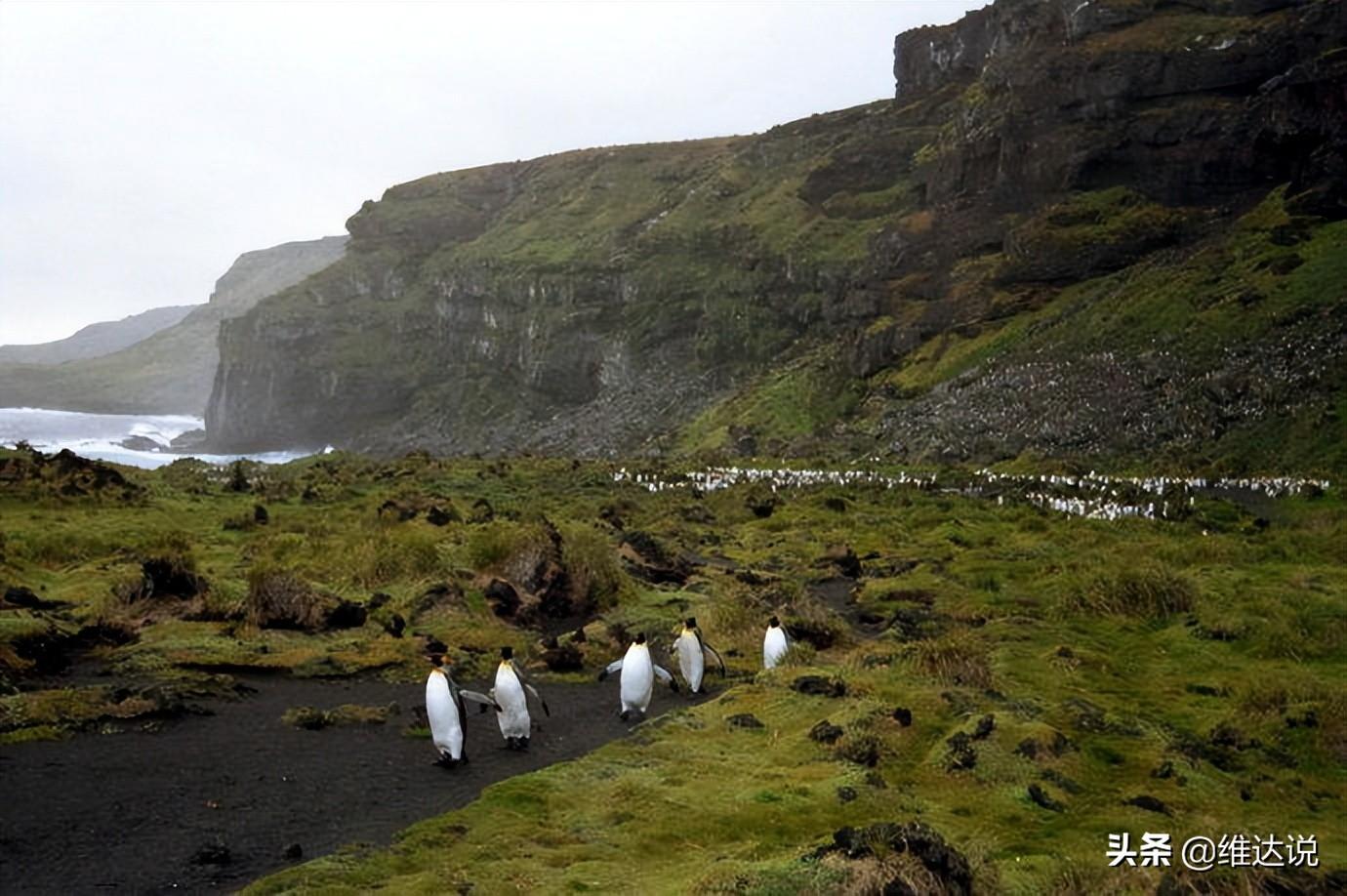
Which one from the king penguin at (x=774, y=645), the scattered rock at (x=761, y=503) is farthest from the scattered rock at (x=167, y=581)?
the scattered rock at (x=761, y=503)

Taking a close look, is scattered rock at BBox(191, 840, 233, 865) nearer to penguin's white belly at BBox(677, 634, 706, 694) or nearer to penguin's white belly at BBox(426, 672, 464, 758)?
penguin's white belly at BBox(426, 672, 464, 758)

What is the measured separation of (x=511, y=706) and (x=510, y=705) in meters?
0.02

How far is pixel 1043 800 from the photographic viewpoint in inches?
487

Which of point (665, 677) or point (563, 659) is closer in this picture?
point (665, 677)

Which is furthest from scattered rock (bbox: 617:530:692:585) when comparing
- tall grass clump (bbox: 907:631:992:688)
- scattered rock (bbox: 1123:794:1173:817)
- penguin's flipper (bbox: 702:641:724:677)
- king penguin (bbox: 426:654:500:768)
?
scattered rock (bbox: 1123:794:1173:817)

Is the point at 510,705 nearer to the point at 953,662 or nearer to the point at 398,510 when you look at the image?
the point at 953,662

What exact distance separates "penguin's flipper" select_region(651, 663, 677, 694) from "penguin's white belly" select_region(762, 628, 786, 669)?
2183mm

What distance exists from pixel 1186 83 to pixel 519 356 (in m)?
92.7

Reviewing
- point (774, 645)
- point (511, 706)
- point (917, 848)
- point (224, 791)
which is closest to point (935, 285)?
point (774, 645)

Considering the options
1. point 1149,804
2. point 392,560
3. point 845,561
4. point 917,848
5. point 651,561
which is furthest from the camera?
point 845,561

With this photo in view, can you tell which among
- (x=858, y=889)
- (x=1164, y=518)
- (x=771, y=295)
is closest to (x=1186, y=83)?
(x=771, y=295)

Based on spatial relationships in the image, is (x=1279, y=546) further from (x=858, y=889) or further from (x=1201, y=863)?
(x=858, y=889)

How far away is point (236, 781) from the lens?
12.9m

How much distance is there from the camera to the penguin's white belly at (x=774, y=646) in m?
20.1
